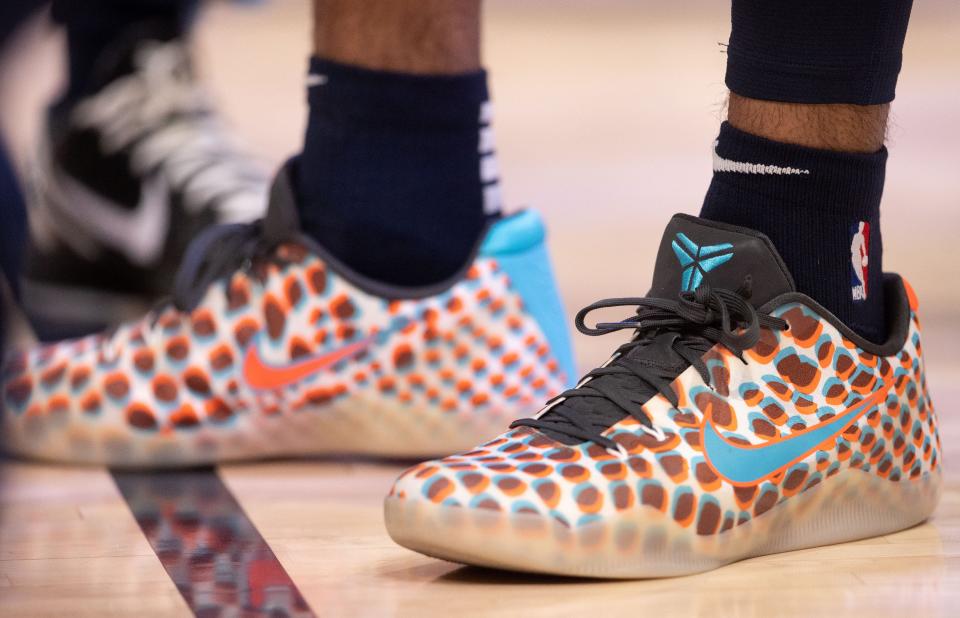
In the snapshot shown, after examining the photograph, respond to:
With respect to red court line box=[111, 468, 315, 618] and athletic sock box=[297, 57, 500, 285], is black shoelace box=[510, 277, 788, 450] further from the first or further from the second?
athletic sock box=[297, 57, 500, 285]

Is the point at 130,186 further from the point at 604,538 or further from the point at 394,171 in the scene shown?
the point at 604,538

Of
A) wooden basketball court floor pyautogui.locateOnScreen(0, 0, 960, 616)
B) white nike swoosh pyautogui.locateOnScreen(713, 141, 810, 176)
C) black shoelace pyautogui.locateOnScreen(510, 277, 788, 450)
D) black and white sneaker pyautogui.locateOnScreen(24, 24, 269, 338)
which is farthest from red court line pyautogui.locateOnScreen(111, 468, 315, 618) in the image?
black and white sneaker pyautogui.locateOnScreen(24, 24, 269, 338)

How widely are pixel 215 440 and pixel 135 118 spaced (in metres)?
0.66

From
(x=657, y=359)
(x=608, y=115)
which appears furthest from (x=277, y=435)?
(x=608, y=115)

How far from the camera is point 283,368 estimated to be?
1.35m

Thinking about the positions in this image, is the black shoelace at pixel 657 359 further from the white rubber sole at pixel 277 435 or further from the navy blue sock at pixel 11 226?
the navy blue sock at pixel 11 226

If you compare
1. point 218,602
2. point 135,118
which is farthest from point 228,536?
A: point 135,118

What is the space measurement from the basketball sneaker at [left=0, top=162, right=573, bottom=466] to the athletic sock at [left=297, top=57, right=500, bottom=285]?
0.02m

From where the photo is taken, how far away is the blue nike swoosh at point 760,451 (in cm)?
101

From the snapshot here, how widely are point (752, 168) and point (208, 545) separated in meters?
0.48

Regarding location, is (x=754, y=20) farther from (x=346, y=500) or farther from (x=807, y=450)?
(x=346, y=500)

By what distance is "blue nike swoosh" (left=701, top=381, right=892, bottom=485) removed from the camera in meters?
1.01

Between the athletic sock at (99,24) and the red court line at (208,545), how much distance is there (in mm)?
741

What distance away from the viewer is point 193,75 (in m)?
1.90
